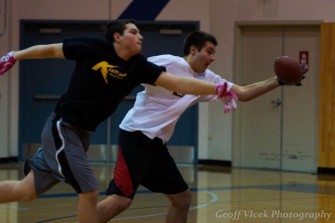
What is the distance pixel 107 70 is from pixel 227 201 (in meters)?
4.91

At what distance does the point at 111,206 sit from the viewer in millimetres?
6500

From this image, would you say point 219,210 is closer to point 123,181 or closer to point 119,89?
point 123,181

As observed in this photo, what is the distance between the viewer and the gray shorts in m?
6.03

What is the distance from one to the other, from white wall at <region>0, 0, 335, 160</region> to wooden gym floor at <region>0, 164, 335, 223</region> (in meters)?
1.59

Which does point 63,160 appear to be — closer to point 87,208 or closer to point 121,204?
point 87,208

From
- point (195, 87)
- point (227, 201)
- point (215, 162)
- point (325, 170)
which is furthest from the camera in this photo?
point (215, 162)

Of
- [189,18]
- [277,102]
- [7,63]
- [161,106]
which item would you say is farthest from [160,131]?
[189,18]

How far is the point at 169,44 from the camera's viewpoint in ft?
54.4

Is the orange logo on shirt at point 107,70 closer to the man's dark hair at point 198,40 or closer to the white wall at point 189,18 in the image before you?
the man's dark hair at point 198,40

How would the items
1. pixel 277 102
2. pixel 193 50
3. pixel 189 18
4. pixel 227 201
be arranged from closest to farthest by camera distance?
pixel 193 50 → pixel 227 201 → pixel 277 102 → pixel 189 18

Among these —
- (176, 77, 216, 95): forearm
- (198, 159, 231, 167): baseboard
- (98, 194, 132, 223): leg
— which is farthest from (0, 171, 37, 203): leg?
(198, 159, 231, 167): baseboard

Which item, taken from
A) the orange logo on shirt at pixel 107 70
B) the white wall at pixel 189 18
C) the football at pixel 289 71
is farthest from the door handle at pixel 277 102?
the orange logo on shirt at pixel 107 70

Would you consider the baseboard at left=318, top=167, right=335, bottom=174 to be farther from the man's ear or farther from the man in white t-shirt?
the man's ear

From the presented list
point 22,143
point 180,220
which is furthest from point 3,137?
point 180,220
